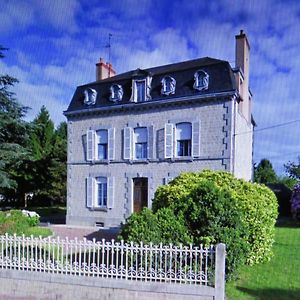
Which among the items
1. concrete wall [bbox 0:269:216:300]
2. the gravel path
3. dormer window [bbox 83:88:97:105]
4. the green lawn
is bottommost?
the gravel path

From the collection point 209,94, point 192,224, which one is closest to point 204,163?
point 209,94

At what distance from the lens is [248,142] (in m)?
19.7

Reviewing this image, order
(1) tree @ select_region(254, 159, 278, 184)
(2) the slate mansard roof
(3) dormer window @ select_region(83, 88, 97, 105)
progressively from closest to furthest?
(2) the slate mansard roof < (3) dormer window @ select_region(83, 88, 97, 105) < (1) tree @ select_region(254, 159, 278, 184)

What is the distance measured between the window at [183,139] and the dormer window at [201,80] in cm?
200

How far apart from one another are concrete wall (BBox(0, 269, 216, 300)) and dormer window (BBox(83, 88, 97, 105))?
46.1ft

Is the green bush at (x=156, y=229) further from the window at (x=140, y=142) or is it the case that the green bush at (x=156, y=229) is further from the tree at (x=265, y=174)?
the tree at (x=265, y=174)

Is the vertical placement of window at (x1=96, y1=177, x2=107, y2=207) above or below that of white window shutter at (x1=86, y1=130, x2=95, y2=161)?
below

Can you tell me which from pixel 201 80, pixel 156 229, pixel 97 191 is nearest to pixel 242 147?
pixel 201 80

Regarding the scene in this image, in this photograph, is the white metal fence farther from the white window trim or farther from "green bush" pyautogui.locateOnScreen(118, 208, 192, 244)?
the white window trim

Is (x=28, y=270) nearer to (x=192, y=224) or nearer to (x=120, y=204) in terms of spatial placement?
(x=192, y=224)

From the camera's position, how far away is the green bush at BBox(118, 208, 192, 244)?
6320 mm

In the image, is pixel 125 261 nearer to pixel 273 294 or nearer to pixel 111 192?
pixel 273 294

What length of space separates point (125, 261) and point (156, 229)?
0.86 metres

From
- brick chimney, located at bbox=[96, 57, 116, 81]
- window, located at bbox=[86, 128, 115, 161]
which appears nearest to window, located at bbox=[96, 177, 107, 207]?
window, located at bbox=[86, 128, 115, 161]
